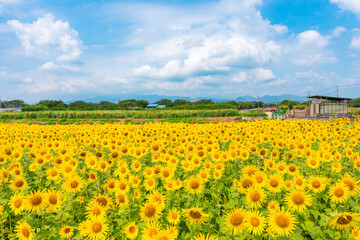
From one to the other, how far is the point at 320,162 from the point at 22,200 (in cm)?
505

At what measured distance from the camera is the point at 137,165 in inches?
165

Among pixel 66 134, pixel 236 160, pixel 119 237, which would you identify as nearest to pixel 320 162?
pixel 236 160

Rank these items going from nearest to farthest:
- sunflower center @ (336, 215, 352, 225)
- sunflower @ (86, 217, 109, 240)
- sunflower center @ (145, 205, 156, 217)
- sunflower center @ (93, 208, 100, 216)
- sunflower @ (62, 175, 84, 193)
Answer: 1. sunflower center @ (336, 215, 352, 225)
2. sunflower @ (86, 217, 109, 240)
3. sunflower center @ (145, 205, 156, 217)
4. sunflower center @ (93, 208, 100, 216)
5. sunflower @ (62, 175, 84, 193)

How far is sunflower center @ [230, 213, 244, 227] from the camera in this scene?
226 centimetres

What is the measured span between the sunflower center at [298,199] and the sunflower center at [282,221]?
1.83 ft

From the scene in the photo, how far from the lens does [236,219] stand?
2.26 metres

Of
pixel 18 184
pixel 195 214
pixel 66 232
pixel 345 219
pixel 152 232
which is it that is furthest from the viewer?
pixel 18 184

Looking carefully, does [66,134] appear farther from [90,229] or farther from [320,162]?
[320,162]

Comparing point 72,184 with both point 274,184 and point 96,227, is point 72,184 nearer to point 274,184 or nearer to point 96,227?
point 96,227

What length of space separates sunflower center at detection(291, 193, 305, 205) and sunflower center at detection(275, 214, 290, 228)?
0.56m

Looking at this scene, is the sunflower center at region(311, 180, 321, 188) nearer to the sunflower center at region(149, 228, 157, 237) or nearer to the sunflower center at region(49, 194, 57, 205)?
the sunflower center at region(149, 228, 157, 237)

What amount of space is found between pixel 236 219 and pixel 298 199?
3.28 feet

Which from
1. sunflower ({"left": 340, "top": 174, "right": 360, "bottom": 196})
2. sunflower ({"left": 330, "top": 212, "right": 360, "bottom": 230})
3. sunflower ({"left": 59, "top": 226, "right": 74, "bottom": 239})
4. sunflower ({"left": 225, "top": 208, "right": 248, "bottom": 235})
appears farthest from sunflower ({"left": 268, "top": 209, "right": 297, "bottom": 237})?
sunflower ({"left": 59, "top": 226, "right": 74, "bottom": 239})

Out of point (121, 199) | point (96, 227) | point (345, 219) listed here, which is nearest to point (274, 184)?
point (345, 219)
